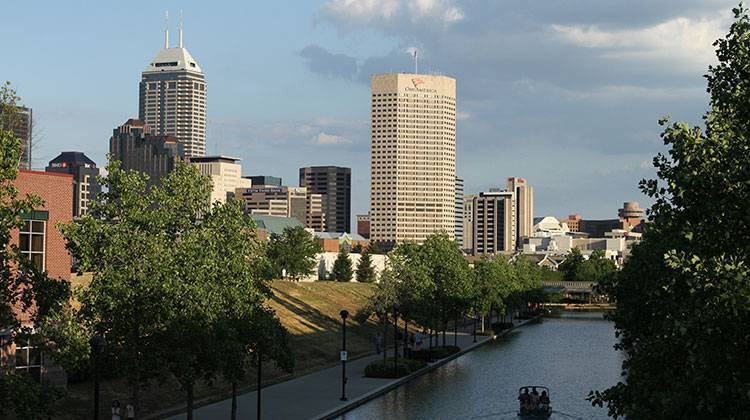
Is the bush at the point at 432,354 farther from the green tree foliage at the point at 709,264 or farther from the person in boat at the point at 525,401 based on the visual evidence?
the green tree foliage at the point at 709,264

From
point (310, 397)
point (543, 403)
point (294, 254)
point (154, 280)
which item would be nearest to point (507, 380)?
point (543, 403)

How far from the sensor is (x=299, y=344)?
74.1 metres

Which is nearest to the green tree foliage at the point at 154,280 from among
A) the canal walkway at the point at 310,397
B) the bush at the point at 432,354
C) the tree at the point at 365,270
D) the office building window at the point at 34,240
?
the office building window at the point at 34,240

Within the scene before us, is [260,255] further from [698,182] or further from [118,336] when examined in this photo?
[698,182]

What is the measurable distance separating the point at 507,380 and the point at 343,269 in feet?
327

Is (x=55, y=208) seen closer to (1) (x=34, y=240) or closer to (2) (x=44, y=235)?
(2) (x=44, y=235)

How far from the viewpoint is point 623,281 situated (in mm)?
47156

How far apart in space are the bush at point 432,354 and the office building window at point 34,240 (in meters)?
35.3

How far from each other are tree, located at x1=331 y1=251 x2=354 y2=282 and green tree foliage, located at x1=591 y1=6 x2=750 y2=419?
139m

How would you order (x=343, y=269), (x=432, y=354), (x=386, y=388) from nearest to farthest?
1. (x=386, y=388)
2. (x=432, y=354)
3. (x=343, y=269)

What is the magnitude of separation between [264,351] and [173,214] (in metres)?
7.07

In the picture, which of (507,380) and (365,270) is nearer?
(507,380)

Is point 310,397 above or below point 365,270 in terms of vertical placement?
below

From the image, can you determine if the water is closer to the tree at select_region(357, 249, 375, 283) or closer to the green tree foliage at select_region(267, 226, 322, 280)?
the green tree foliage at select_region(267, 226, 322, 280)
